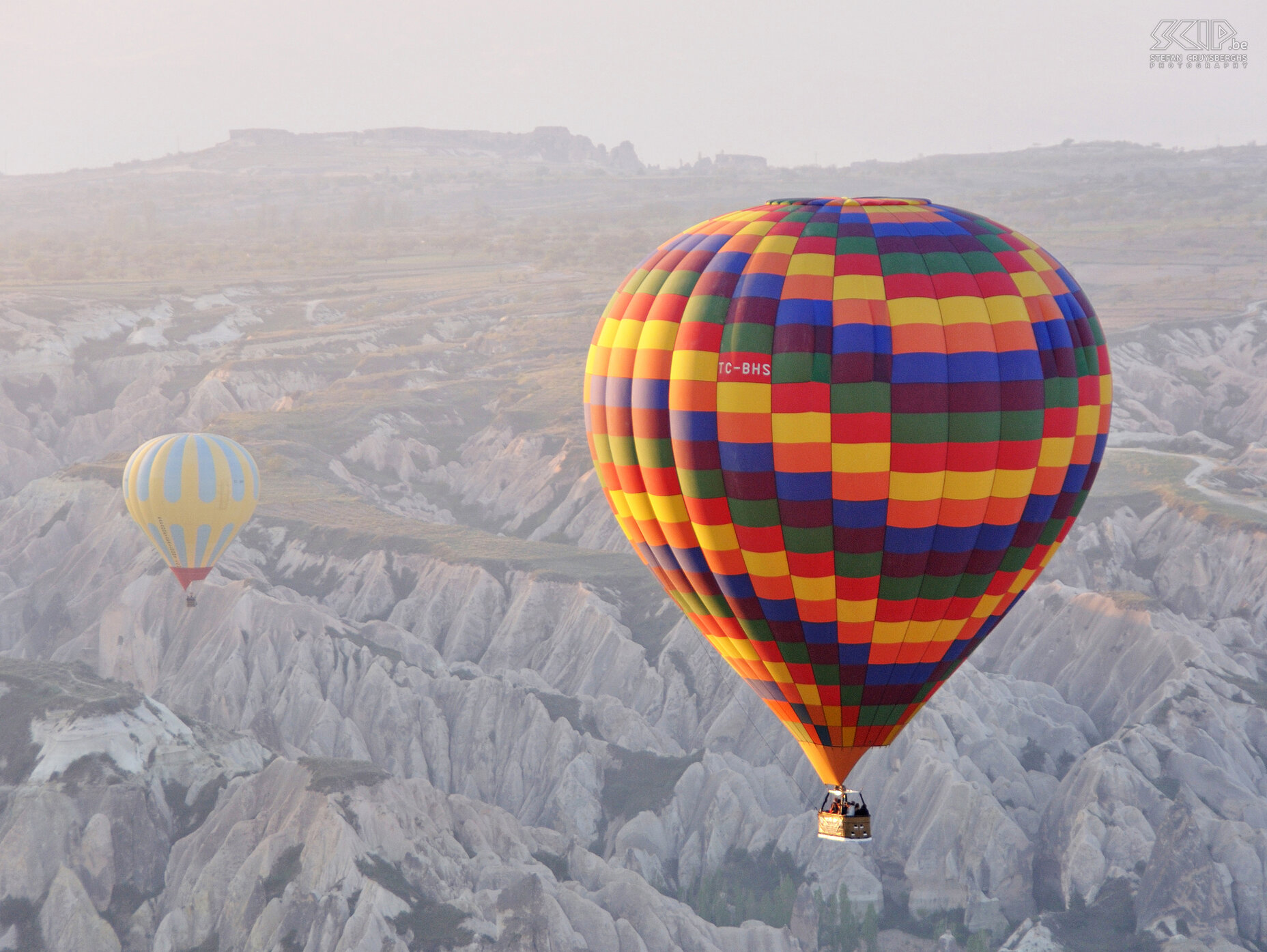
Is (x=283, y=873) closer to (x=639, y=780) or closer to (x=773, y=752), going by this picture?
(x=639, y=780)

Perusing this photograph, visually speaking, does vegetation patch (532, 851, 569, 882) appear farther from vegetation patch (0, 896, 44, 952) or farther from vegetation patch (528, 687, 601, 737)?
vegetation patch (0, 896, 44, 952)

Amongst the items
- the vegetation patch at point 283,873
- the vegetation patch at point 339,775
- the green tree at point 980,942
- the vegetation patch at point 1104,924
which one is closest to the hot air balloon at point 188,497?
the vegetation patch at point 339,775

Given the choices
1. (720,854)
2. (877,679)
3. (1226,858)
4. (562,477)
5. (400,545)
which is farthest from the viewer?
(562,477)

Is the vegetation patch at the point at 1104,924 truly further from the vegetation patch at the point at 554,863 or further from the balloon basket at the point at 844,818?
the balloon basket at the point at 844,818

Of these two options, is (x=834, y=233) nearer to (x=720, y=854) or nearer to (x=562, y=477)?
(x=720, y=854)

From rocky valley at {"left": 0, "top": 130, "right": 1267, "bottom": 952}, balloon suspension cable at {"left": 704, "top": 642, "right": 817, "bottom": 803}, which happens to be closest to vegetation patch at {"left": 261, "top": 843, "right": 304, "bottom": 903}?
rocky valley at {"left": 0, "top": 130, "right": 1267, "bottom": 952}

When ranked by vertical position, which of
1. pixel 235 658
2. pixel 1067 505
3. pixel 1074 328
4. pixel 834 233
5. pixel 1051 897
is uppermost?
pixel 834 233

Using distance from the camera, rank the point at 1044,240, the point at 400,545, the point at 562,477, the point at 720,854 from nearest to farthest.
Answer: the point at 720,854 → the point at 400,545 → the point at 562,477 → the point at 1044,240

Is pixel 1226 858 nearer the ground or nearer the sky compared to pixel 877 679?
nearer the ground

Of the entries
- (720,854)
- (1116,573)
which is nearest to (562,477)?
(1116,573)

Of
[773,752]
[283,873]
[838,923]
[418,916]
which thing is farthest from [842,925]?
[283,873]
